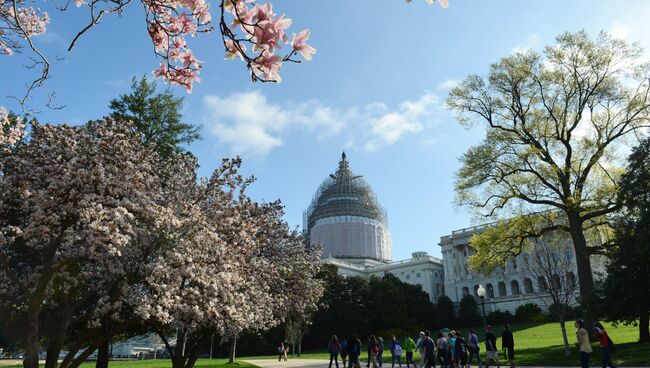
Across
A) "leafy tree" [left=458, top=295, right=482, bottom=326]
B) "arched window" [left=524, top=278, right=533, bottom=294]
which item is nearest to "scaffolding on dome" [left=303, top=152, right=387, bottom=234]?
"arched window" [left=524, top=278, right=533, bottom=294]

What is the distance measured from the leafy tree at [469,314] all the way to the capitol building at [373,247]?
825 inches

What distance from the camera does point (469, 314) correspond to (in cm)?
7669

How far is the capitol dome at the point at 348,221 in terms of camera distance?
112 meters

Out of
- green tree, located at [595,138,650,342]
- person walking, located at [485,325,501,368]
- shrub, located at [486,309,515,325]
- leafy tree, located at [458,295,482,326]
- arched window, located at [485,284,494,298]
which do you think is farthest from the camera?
arched window, located at [485,284,494,298]

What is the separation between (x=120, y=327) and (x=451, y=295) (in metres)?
98.1

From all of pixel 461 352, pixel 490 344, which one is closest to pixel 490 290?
pixel 490 344

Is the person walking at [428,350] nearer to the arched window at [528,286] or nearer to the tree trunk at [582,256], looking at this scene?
the tree trunk at [582,256]

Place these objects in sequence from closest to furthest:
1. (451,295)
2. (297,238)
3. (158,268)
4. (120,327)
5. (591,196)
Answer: (158,268) < (120,327) < (591,196) < (297,238) < (451,295)

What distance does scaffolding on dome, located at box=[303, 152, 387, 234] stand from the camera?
11294cm

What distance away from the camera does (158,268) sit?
15383 mm

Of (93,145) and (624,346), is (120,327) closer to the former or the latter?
(93,145)

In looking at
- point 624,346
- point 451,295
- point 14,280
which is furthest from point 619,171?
point 451,295

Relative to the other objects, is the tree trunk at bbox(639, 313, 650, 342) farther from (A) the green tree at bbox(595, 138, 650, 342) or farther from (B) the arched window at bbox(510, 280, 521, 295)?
(B) the arched window at bbox(510, 280, 521, 295)

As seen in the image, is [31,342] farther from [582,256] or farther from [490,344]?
[582,256]
